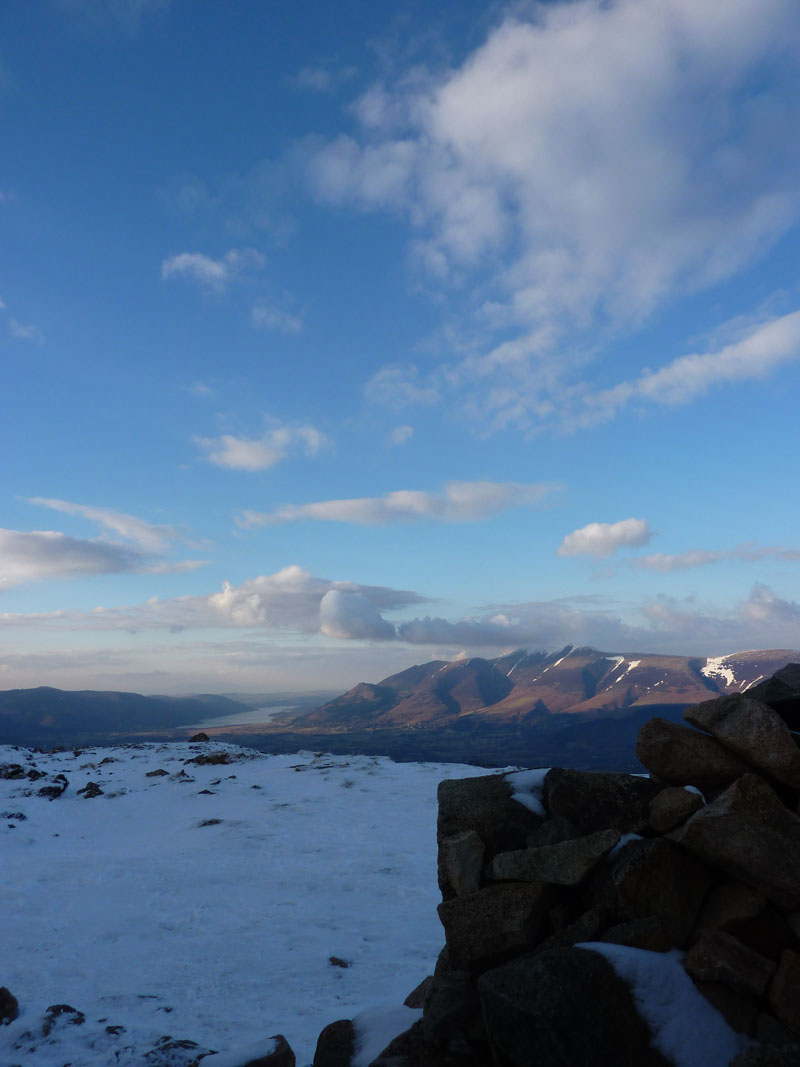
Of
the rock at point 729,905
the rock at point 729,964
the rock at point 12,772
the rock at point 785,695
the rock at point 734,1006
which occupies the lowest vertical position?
the rock at point 12,772

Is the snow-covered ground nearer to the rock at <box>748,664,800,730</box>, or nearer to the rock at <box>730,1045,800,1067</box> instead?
the rock at <box>730,1045,800,1067</box>

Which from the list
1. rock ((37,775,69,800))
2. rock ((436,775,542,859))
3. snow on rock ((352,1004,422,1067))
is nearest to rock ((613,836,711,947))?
rock ((436,775,542,859))

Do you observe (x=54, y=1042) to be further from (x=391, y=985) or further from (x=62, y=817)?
(x=62, y=817)

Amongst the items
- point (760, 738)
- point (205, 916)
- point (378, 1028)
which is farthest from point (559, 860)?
point (205, 916)

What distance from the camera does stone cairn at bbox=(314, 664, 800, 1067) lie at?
20.8 feet

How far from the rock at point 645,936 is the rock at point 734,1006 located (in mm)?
565

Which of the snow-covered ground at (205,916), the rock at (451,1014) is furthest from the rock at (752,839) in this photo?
the snow-covered ground at (205,916)

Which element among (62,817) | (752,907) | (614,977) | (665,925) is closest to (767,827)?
(752,907)

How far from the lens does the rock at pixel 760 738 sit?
25.3 ft

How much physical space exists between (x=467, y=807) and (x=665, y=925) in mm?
3888

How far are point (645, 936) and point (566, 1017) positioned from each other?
1559 mm

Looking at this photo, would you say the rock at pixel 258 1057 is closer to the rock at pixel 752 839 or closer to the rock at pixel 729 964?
the rock at pixel 729 964

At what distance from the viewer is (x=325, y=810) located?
30.7 meters

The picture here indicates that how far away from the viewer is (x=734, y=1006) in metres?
6.52
